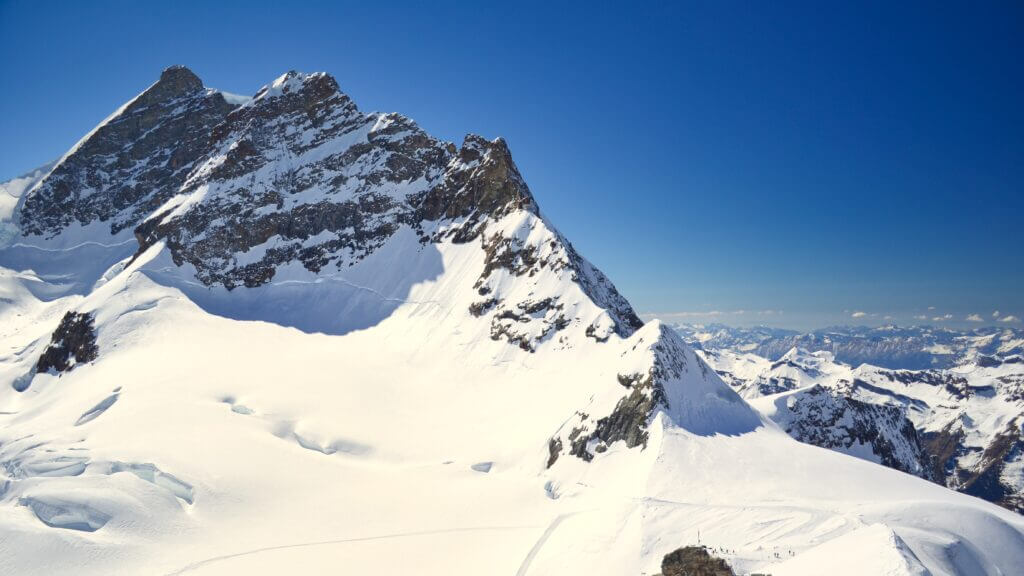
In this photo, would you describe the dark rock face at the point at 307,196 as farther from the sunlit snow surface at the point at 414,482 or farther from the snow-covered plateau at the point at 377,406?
the sunlit snow surface at the point at 414,482

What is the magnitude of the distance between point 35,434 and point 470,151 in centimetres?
6838

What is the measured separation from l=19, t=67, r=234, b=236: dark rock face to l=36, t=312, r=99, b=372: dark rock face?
50.8 m

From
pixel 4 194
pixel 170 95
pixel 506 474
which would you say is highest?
pixel 170 95

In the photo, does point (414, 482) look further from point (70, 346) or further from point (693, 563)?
point (70, 346)

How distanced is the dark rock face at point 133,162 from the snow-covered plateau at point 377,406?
4961mm

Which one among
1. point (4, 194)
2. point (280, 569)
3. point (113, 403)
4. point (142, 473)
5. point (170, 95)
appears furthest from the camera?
point (170, 95)

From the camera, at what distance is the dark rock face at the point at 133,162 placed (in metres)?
110

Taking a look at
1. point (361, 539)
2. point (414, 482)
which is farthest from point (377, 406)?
point (361, 539)

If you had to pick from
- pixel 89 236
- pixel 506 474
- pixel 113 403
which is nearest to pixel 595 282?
pixel 506 474

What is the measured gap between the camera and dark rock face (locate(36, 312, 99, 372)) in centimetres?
6266

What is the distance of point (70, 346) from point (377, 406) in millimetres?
48957

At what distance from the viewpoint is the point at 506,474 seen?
1390 inches

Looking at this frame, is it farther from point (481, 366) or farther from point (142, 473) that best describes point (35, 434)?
point (481, 366)

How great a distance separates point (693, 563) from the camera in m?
17.8
